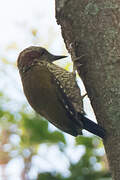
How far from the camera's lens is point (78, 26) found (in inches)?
82.5

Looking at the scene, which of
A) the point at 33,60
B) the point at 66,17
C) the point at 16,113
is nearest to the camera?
the point at 66,17

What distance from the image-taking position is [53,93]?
2.67m

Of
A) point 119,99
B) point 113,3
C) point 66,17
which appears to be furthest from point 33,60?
point 119,99

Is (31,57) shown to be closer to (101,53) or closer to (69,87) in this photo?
(69,87)

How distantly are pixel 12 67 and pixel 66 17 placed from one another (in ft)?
7.50

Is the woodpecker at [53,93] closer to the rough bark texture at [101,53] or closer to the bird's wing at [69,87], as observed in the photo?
the bird's wing at [69,87]

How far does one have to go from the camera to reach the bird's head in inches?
120

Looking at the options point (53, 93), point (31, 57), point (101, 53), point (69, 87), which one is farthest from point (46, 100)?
point (101, 53)

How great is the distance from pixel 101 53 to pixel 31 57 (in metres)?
1.21

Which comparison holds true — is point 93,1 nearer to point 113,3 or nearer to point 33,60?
point 113,3

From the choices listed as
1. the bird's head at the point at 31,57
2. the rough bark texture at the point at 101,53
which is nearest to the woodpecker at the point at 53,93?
the bird's head at the point at 31,57

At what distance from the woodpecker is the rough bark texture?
0.43m

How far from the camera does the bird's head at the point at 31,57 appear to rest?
304cm

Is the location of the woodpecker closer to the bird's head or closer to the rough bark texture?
the bird's head
